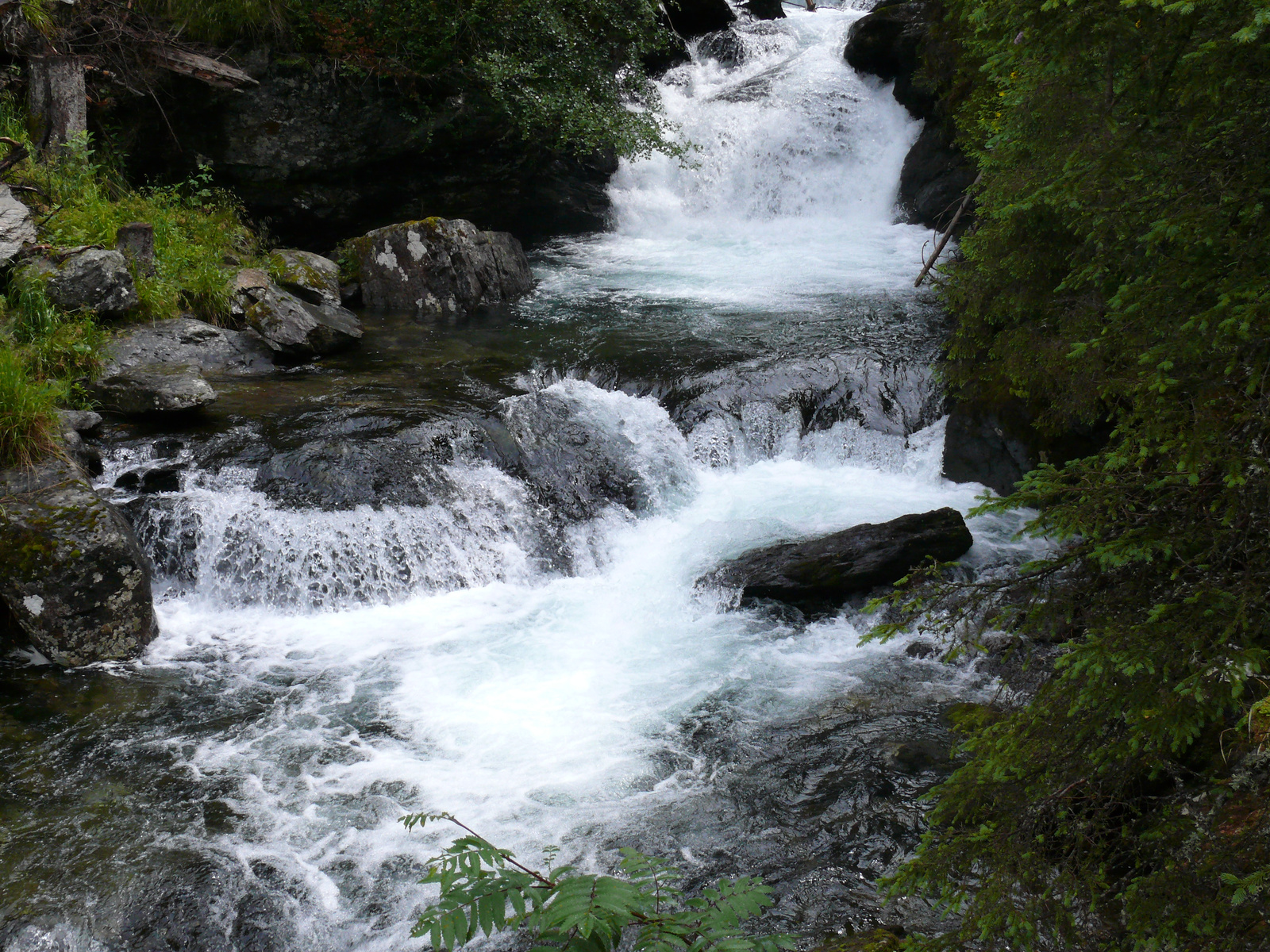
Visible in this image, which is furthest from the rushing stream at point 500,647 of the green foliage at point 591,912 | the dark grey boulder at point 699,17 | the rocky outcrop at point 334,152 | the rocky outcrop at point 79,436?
the dark grey boulder at point 699,17

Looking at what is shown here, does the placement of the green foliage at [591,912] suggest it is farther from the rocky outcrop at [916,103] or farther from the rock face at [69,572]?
the rocky outcrop at [916,103]

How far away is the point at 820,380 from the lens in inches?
405

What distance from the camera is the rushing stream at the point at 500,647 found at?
4.56m

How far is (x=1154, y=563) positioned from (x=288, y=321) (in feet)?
34.2

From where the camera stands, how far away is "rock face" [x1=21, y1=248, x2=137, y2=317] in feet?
29.5

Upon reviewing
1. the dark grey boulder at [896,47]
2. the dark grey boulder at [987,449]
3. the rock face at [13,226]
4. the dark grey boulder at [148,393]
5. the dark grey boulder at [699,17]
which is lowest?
the dark grey boulder at [148,393]

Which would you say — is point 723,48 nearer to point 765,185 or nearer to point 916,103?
point 765,185

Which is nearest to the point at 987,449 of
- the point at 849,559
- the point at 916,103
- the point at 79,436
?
the point at 849,559

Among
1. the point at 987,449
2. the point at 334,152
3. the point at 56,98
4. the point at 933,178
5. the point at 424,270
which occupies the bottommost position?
the point at 987,449

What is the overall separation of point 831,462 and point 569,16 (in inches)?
394

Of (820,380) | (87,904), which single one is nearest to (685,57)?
(820,380)

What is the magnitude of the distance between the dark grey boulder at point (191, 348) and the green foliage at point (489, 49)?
5.70 m

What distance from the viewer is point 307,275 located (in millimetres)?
12695

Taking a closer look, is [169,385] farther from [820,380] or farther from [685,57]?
[685,57]
